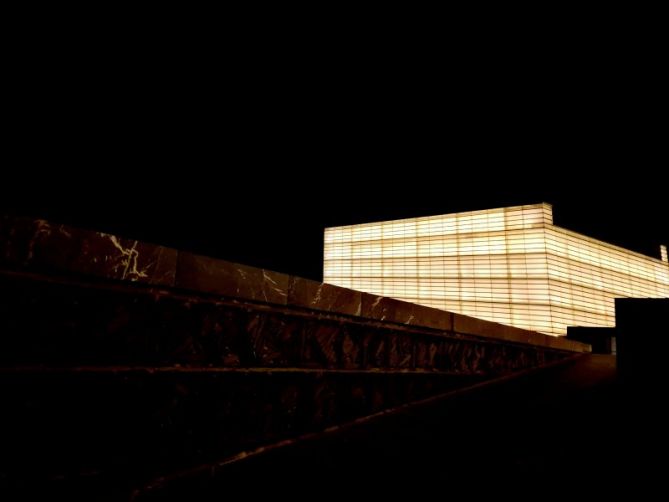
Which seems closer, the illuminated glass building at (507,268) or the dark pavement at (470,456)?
the dark pavement at (470,456)

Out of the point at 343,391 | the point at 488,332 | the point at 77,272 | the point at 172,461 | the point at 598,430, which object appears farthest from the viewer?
the point at 488,332

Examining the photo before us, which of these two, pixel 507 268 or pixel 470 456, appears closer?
pixel 470 456

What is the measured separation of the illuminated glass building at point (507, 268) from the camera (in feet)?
49.4

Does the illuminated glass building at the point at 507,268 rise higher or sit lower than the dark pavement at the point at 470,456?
higher

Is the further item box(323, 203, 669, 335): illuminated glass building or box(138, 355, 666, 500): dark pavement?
box(323, 203, 669, 335): illuminated glass building

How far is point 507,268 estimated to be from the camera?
52.4 feet

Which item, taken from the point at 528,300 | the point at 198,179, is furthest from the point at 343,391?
the point at 528,300

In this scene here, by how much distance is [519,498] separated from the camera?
1892 mm

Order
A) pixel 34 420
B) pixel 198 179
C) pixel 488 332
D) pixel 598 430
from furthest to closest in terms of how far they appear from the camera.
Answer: pixel 198 179
pixel 488 332
pixel 598 430
pixel 34 420

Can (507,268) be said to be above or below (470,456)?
above

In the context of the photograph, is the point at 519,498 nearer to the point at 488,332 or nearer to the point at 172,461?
the point at 172,461

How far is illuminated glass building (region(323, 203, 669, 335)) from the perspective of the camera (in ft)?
49.4

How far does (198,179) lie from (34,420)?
27.8 feet

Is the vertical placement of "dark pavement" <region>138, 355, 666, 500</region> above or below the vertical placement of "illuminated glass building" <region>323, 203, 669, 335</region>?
below
